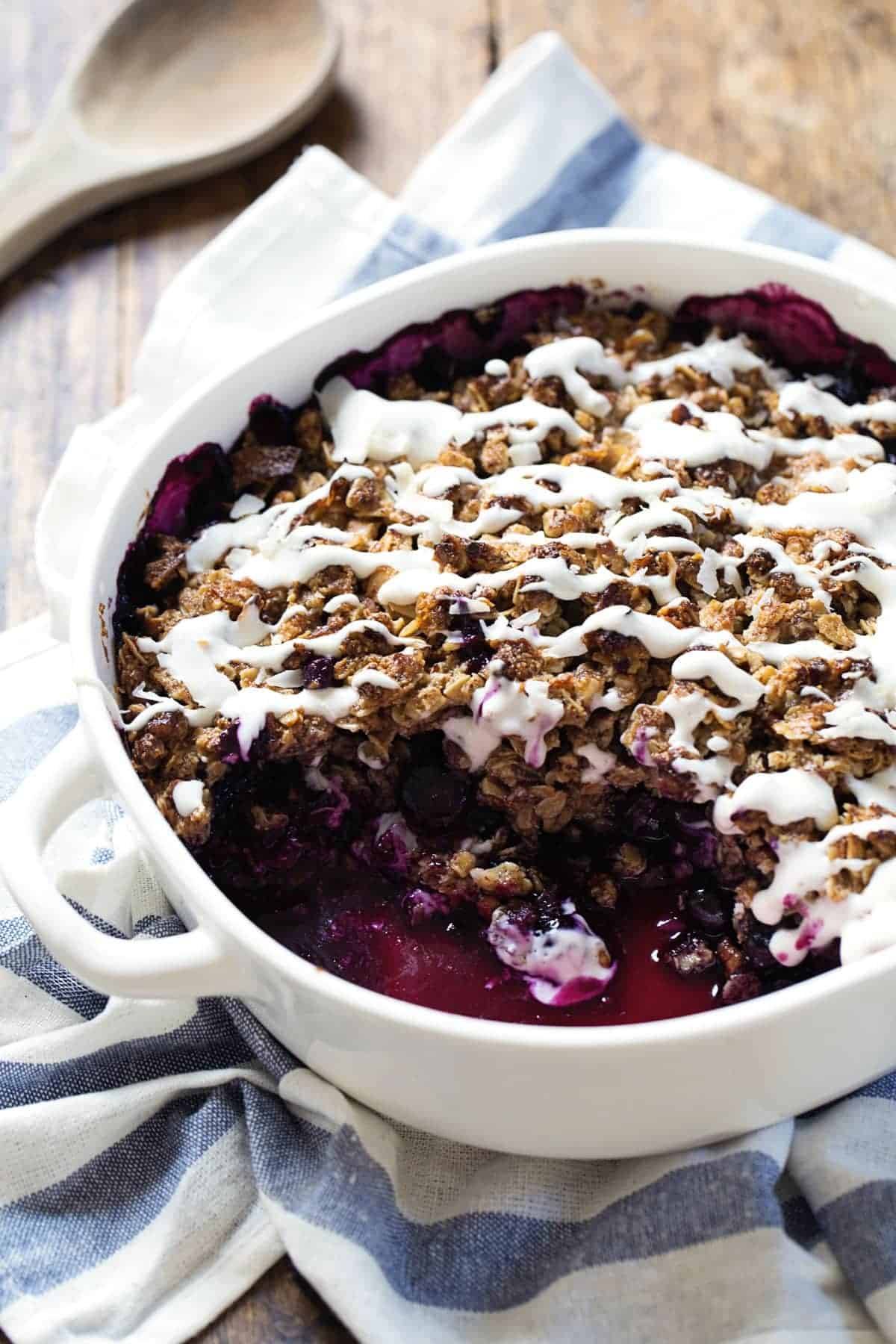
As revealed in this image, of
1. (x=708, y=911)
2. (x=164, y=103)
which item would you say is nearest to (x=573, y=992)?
(x=708, y=911)

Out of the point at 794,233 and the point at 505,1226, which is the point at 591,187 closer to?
the point at 794,233

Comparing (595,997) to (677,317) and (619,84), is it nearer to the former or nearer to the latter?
(677,317)

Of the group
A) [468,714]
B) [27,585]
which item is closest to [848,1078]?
[468,714]

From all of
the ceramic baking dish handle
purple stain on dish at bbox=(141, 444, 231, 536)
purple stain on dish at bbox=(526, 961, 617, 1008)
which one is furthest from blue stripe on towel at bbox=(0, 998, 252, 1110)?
purple stain on dish at bbox=(141, 444, 231, 536)

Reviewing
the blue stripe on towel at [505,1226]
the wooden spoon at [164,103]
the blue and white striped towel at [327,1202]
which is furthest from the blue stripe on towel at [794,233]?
the blue stripe on towel at [505,1226]

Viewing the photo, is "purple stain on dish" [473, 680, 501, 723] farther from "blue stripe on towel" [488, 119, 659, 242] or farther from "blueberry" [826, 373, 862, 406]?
"blue stripe on towel" [488, 119, 659, 242]

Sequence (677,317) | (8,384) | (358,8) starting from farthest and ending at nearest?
(358,8), (8,384), (677,317)
